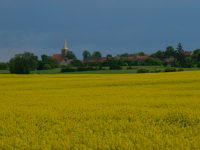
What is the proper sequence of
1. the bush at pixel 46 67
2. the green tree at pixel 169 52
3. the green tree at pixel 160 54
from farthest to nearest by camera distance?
1. the green tree at pixel 160 54
2. the green tree at pixel 169 52
3. the bush at pixel 46 67

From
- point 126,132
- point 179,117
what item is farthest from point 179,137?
point 179,117

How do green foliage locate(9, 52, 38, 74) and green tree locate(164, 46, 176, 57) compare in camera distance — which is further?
green tree locate(164, 46, 176, 57)

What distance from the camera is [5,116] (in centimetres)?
792

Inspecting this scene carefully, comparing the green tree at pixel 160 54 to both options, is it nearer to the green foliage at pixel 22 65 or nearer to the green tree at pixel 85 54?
the green tree at pixel 85 54

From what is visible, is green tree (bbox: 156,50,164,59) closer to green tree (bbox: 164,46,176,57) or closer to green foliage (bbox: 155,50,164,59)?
green foliage (bbox: 155,50,164,59)

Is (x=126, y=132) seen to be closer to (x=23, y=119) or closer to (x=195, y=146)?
(x=195, y=146)

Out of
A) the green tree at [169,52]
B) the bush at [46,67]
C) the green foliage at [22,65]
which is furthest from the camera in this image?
the green tree at [169,52]

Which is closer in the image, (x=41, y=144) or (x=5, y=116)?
(x=41, y=144)

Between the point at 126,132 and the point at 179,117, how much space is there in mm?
2521

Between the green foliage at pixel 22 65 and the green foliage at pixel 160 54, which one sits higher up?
the green foliage at pixel 160 54

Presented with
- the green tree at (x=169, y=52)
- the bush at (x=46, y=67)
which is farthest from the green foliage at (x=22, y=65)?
the green tree at (x=169, y=52)

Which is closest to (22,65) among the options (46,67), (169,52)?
(46,67)

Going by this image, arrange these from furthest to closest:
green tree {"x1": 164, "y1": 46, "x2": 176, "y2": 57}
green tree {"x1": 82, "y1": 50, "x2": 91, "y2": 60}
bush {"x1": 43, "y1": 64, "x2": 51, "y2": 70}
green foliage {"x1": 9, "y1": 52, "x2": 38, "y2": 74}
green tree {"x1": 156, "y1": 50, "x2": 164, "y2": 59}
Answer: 1. green tree {"x1": 82, "y1": 50, "x2": 91, "y2": 60}
2. green tree {"x1": 156, "y1": 50, "x2": 164, "y2": 59}
3. green tree {"x1": 164, "y1": 46, "x2": 176, "y2": 57}
4. bush {"x1": 43, "y1": 64, "x2": 51, "y2": 70}
5. green foliage {"x1": 9, "y1": 52, "x2": 38, "y2": 74}

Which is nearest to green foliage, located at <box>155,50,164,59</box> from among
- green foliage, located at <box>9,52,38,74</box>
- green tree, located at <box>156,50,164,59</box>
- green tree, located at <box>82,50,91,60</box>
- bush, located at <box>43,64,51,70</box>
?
green tree, located at <box>156,50,164,59</box>
